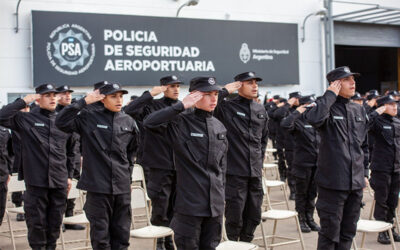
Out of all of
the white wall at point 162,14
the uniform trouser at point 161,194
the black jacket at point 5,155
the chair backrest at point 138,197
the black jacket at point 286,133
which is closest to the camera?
the chair backrest at point 138,197

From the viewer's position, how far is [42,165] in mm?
6812

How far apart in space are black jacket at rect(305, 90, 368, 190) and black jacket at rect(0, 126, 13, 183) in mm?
4477

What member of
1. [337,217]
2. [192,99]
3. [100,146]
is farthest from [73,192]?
[337,217]

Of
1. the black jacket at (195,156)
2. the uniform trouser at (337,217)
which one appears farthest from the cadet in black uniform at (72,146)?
the uniform trouser at (337,217)

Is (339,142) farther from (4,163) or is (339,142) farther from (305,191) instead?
(4,163)

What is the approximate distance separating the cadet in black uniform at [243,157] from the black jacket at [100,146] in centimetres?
118

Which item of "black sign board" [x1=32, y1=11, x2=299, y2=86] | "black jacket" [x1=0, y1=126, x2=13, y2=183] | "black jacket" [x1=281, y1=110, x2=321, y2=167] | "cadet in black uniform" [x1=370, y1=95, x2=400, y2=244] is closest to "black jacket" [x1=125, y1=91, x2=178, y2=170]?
"black jacket" [x1=0, y1=126, x2=13, y2=183]

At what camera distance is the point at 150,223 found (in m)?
6.77

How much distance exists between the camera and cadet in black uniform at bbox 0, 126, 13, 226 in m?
7.87

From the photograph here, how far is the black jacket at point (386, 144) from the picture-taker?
7.62m

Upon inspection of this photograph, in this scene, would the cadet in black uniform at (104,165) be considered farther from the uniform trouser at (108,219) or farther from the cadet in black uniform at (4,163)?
the cadet in black uniform at (4,163)

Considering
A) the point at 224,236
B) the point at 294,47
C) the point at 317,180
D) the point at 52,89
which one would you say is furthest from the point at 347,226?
the point at 294,47

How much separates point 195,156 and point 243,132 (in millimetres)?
1587

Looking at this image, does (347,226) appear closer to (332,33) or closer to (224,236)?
(224,236)
